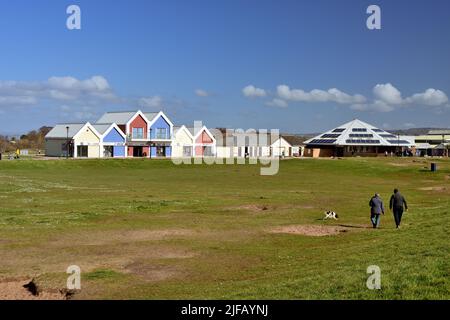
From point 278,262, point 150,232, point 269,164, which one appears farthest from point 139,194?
point 269,164

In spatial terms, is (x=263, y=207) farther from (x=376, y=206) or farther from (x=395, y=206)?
(x=395, y=206)

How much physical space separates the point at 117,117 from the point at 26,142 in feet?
142

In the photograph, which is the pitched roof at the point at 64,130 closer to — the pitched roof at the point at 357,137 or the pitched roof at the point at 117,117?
the pitched roof at the point at 117,117

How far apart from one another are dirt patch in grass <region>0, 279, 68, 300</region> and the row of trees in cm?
10424

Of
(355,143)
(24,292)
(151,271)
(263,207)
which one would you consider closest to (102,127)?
(355,143)

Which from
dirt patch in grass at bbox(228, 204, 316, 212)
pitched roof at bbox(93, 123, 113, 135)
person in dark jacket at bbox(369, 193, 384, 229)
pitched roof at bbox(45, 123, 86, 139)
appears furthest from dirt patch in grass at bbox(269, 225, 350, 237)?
pitched roof at bbox(93, 123, 113, 135)

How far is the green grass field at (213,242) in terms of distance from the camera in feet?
53.6

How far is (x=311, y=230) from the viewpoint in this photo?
98.7 ft

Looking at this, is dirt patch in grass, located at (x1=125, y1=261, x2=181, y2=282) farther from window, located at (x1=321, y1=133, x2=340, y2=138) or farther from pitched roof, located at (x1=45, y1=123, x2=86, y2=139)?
window, located at (x1=321, y1=133, x2=340, y2=138)

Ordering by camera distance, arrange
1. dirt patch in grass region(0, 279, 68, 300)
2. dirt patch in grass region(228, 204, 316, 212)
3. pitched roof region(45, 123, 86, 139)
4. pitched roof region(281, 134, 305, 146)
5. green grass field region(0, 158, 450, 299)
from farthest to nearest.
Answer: pitched roof region(281, 134, 305, 146) < pitched roof region(45, 123, 86, 139) < dirt patch in grass region(228, 204, 316, 212) < dirt patch in grass region(0, 279, 68, 300) < green grass field region(0, 158, 450, 299)

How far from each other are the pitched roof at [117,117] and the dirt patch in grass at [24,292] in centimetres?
8519

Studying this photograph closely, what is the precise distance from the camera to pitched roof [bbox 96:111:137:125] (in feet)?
340
